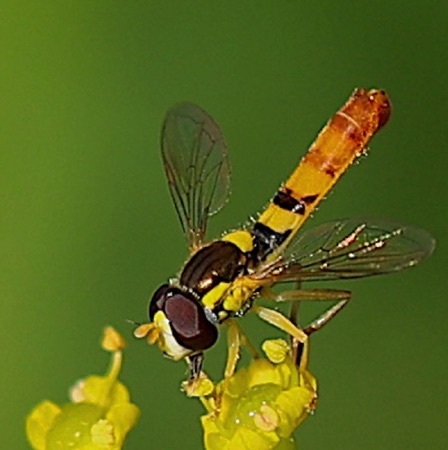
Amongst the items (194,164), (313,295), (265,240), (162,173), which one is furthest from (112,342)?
(162,173)

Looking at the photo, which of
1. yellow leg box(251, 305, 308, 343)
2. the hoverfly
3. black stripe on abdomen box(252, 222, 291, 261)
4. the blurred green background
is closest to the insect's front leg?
the hoverfly

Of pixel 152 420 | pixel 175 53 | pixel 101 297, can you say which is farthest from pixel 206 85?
pixel 152 420

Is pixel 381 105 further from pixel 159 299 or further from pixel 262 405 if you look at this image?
pixel 262 405

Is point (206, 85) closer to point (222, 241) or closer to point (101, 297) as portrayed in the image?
point (101, 297)

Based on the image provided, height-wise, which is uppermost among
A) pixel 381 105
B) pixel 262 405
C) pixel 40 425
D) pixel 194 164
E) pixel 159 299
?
pixel 381 105

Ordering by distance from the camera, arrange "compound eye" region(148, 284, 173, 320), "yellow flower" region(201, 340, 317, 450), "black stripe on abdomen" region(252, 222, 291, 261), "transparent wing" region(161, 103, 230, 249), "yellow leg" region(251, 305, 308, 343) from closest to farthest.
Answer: "yellow flower" region(201, 340, 317, 450), "yellow leg" region(251, 305, 308, 343), "compound eye" region(148, 284, 173, 320), "black stripe on abdomen" region(252, 222, 291, 261), "transparent wing" region(161, 103, 230, 249)

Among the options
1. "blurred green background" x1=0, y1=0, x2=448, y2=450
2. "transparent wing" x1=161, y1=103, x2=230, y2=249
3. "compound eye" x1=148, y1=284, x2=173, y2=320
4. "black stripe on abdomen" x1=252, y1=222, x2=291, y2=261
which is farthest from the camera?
"blurred green background" x1=0, y1=0, x2=448, y2=450

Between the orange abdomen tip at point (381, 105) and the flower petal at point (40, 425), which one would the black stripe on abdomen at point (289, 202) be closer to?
the orange abdomen tip at point (381, 105)

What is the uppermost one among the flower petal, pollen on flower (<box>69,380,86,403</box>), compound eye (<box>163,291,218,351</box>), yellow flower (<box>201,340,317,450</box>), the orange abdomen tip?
the orange abdomen tip

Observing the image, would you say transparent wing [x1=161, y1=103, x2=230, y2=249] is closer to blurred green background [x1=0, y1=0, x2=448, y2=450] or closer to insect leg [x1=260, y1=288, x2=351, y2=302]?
insect leg [x1=260, y1=288, x2=351, y2=302]
